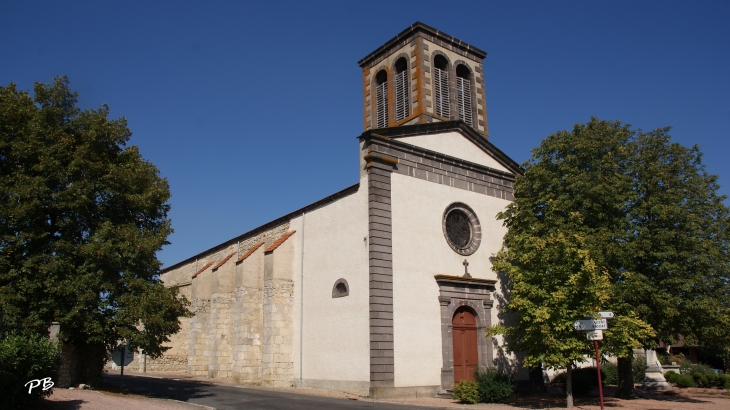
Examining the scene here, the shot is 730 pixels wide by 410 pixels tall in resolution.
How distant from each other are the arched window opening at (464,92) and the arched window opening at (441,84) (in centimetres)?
71

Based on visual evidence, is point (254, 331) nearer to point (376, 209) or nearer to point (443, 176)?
point (376, 209)

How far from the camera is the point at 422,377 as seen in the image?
57.1 feet

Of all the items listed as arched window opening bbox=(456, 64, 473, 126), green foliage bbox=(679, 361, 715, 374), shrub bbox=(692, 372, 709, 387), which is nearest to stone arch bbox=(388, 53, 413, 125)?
arched window opening bbox=(456, 64, 473, 126)

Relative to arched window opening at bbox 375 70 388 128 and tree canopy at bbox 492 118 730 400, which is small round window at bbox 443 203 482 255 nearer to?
tree canopy at bbox 492 118 730 400

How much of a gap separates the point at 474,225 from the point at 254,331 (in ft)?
32.2

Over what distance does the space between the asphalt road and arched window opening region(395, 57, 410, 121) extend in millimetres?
12151

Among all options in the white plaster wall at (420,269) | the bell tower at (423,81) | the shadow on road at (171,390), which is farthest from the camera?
the bell tower at (423,81)

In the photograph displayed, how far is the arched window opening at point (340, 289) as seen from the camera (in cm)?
1858

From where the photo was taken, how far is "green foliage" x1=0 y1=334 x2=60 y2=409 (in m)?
9.81

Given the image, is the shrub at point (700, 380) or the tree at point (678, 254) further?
the shrub at point (700, 380)

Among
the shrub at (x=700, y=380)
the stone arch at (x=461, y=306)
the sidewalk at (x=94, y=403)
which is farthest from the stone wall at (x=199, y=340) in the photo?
the shrub at (x=700, y=380)

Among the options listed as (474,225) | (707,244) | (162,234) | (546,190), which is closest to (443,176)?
(474,225)

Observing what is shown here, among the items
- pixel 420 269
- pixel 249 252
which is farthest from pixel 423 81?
pixel 249 252

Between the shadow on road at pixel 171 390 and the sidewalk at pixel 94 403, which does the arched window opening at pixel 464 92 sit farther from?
the sidewalk at pixel 94 403
